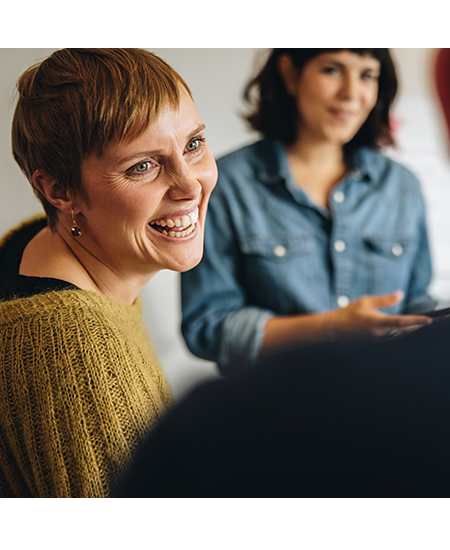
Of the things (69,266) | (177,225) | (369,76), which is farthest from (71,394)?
(369,76)

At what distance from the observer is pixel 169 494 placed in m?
0.61

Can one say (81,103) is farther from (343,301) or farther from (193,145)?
(343,301)

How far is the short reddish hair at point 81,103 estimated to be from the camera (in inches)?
26.2

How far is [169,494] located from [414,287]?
2.07 feet

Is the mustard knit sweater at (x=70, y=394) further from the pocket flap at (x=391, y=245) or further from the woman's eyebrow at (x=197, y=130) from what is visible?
the pocket flap at (x=391, y=245)

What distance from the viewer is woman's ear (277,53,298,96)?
847 millimetres

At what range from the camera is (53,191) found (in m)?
0.72

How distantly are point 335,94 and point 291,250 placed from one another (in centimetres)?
30

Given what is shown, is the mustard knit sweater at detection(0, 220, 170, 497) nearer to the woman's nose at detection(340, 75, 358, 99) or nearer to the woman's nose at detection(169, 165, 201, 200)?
the woman's nose at detection(169, 165, 201, 200)

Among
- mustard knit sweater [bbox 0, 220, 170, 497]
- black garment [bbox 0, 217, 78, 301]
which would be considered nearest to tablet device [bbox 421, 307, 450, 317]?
mustard knit sweater [bbox 0, 220, 170, 497]

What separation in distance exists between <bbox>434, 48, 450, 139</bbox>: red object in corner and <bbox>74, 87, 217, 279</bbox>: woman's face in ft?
1.51

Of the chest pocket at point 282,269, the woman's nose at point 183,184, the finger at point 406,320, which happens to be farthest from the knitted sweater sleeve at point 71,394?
the finger at point 406,320
